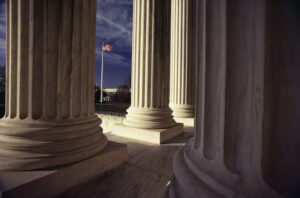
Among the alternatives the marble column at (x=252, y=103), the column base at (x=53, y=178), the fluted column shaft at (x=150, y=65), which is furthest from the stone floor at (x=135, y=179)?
the fluted column shaft at (x=150, y=65)

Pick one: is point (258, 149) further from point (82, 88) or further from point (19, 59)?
point (19, 59)

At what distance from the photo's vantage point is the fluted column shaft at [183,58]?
38.9m

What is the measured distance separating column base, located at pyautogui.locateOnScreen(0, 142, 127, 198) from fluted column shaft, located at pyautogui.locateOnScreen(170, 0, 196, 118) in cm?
2550

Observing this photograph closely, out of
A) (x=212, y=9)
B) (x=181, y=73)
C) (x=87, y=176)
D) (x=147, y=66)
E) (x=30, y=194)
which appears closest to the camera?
(x=212, y=9)

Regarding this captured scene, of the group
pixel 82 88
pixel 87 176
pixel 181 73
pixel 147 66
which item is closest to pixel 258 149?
pixel 87 176

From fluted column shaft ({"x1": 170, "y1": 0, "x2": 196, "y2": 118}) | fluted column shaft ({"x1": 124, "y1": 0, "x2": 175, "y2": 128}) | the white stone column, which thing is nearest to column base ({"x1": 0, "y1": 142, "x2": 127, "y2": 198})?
the white stone column

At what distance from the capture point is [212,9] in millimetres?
8305

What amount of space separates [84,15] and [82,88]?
6340 mm

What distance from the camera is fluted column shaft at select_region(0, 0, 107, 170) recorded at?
1272 centimetres

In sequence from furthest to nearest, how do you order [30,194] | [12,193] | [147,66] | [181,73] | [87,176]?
[181,73] → [147,66] → [87,176] → [30,194] → [12,193]

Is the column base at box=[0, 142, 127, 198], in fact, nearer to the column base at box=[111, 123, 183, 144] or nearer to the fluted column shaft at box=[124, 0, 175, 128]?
the column base at box=[111, 123, 183, 144]

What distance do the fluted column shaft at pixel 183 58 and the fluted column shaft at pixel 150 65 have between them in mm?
11181

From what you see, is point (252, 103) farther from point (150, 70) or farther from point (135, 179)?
point (150, 70)

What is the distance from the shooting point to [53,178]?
1202cm
